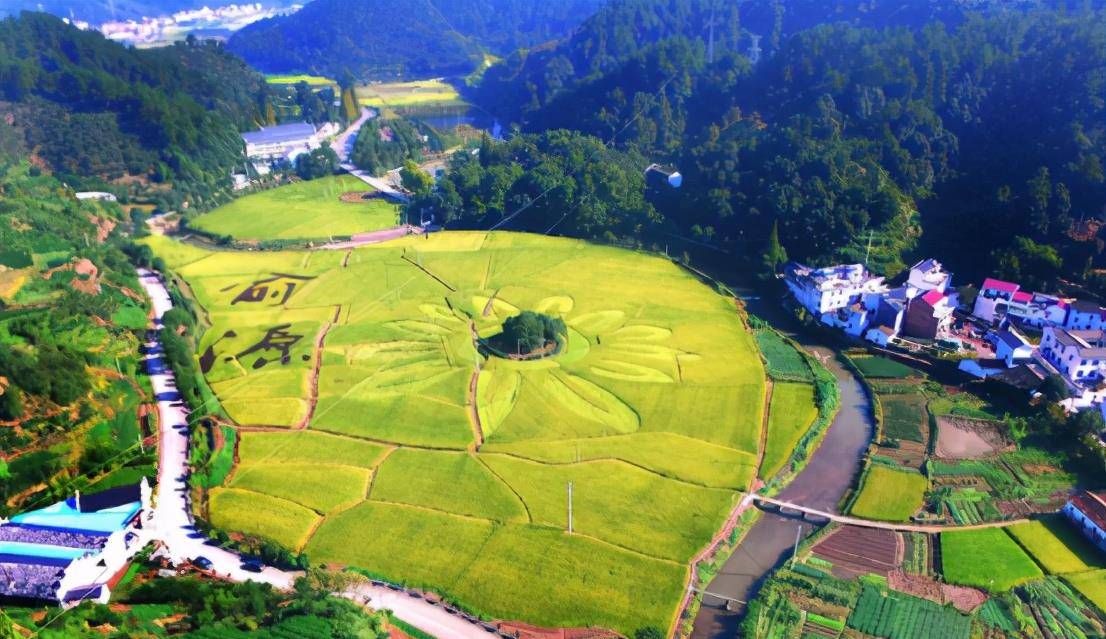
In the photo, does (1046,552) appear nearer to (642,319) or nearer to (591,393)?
(591,393)

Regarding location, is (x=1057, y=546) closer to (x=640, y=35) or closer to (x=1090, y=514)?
(x=1090, y=514)

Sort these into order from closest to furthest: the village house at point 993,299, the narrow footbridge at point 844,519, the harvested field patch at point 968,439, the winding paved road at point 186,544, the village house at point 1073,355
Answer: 1. the winding paved road at point 186,544
2. the narrow footbridge at point 844,519
3. the harvested field patch at point 968,439
4. the village house at point 1073,355
5. the village house at point 993,299

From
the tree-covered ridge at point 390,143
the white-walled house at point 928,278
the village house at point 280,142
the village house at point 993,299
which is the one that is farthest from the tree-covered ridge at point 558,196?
the village house at point 280,142

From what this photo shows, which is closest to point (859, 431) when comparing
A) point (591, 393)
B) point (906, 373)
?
point (906, 373)

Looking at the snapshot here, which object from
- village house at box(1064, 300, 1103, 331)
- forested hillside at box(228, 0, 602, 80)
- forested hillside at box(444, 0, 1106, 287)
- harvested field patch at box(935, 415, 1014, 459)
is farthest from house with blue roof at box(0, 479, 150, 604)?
forested hillside at box(228, 0, 602, 80)

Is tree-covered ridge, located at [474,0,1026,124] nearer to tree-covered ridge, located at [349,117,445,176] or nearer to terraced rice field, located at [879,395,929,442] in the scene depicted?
tree-covered ridge, located at [349,117,445,176]

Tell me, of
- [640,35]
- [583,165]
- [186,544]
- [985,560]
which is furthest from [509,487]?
[640,35]

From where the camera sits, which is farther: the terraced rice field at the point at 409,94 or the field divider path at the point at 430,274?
the terraced rice field at the point at 409,94

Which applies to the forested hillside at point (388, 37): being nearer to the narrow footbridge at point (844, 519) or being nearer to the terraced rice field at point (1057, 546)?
the narrow footbridge at point (844, 519)
